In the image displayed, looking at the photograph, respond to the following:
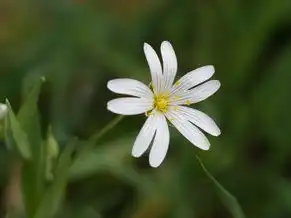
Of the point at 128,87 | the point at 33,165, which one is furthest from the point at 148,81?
the point at 128,87

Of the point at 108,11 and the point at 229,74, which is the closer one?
the point at 229,74

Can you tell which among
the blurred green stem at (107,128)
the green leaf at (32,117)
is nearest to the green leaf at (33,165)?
the green leaf at (32,117)

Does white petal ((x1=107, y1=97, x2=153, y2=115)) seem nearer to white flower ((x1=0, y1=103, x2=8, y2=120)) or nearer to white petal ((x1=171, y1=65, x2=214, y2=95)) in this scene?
white petal ((x1=171, y1=65, x2=214, y2=95))

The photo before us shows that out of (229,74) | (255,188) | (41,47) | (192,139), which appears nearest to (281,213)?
(255,188)

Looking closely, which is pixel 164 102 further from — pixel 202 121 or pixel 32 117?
pixel 32 117

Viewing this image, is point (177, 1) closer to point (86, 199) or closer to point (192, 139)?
point (86, 199)

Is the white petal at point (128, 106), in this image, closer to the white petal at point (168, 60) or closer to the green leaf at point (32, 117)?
the white petal at point (168, 60)
